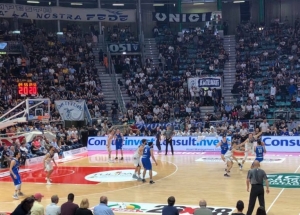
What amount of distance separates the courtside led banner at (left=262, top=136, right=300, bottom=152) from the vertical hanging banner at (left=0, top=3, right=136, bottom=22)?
2180cm

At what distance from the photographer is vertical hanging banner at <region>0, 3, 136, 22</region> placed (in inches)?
1578

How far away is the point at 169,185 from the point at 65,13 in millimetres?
28125

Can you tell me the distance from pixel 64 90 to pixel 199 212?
28.4m

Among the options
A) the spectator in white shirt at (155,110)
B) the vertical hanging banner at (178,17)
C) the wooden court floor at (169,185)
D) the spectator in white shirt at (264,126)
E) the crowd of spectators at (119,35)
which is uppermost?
the vertical hanging banner at (178,17)

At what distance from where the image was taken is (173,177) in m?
19.8

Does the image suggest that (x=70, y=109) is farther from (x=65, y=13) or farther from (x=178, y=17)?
Answer: (x=178, y=17)

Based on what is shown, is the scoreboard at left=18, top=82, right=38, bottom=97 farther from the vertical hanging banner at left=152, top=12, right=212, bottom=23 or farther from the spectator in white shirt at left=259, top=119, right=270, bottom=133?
the vertical hanging banner at left=152, top=12, right=212, bottom=23

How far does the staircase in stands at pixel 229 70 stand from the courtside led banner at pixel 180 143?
9220mm

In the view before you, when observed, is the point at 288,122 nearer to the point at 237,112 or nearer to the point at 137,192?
the point at 237,112

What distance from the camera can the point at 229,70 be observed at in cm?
4012

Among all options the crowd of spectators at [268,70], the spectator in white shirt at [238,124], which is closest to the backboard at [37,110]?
the spectator in white shirt at [238,124]

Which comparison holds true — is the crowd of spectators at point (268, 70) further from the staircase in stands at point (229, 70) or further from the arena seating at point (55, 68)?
the arena seating at point (55, 68)

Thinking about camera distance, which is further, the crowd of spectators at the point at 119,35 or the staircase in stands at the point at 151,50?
the crowd of spectators at the point at 119,35

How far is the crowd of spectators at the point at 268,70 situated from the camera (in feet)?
110
